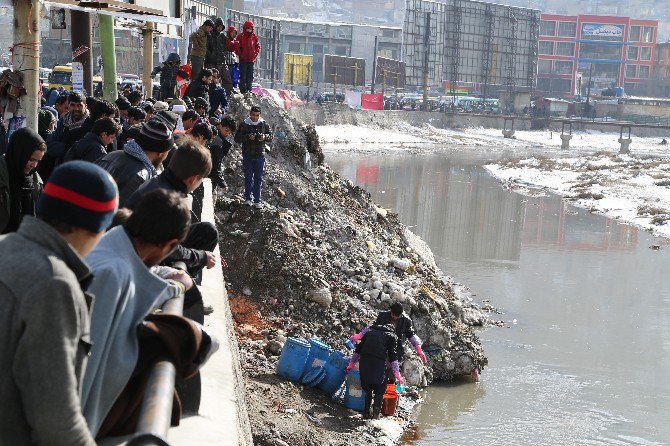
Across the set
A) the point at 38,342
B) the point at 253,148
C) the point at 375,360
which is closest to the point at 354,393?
the point at 375,360

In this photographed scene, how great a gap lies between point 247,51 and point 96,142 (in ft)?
39.5

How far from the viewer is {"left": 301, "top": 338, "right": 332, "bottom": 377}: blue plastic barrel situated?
1140 cm

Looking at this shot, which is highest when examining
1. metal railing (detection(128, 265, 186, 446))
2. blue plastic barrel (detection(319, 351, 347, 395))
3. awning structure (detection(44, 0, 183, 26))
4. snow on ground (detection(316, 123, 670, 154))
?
awning structure (detection(44, 0, 183, 26))

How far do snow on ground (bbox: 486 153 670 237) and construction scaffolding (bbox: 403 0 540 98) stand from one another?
88.6 ft

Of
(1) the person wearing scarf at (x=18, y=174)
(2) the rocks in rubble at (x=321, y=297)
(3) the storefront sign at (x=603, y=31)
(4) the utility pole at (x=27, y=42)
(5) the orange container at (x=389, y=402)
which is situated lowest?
(5) the orange container at (x=389, y=402)

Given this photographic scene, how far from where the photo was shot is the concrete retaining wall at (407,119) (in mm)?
75625

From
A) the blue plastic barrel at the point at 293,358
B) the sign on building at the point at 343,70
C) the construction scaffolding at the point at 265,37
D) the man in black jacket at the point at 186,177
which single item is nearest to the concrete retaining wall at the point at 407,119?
the sign on building at the point at 343,70

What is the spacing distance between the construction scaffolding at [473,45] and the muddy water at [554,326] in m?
57.8

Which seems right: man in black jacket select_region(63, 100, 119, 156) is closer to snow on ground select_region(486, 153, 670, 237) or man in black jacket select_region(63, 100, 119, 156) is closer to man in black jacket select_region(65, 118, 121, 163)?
man in black jacket select_region(65, 118, 121, 163)

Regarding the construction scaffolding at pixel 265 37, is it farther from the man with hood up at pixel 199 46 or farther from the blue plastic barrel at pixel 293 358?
the blue plastic barrel at pixel 293 358

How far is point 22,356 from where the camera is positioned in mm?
2332

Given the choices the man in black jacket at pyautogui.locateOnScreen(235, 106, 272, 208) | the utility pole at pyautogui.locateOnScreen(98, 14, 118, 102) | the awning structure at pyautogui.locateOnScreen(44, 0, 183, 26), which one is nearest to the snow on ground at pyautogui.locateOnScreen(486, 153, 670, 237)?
the man in black jacket at pyautogui.locateOnScreen(235, 106, 272, 208)

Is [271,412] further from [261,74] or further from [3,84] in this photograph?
[261,74]

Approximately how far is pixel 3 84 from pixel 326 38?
360 feet
